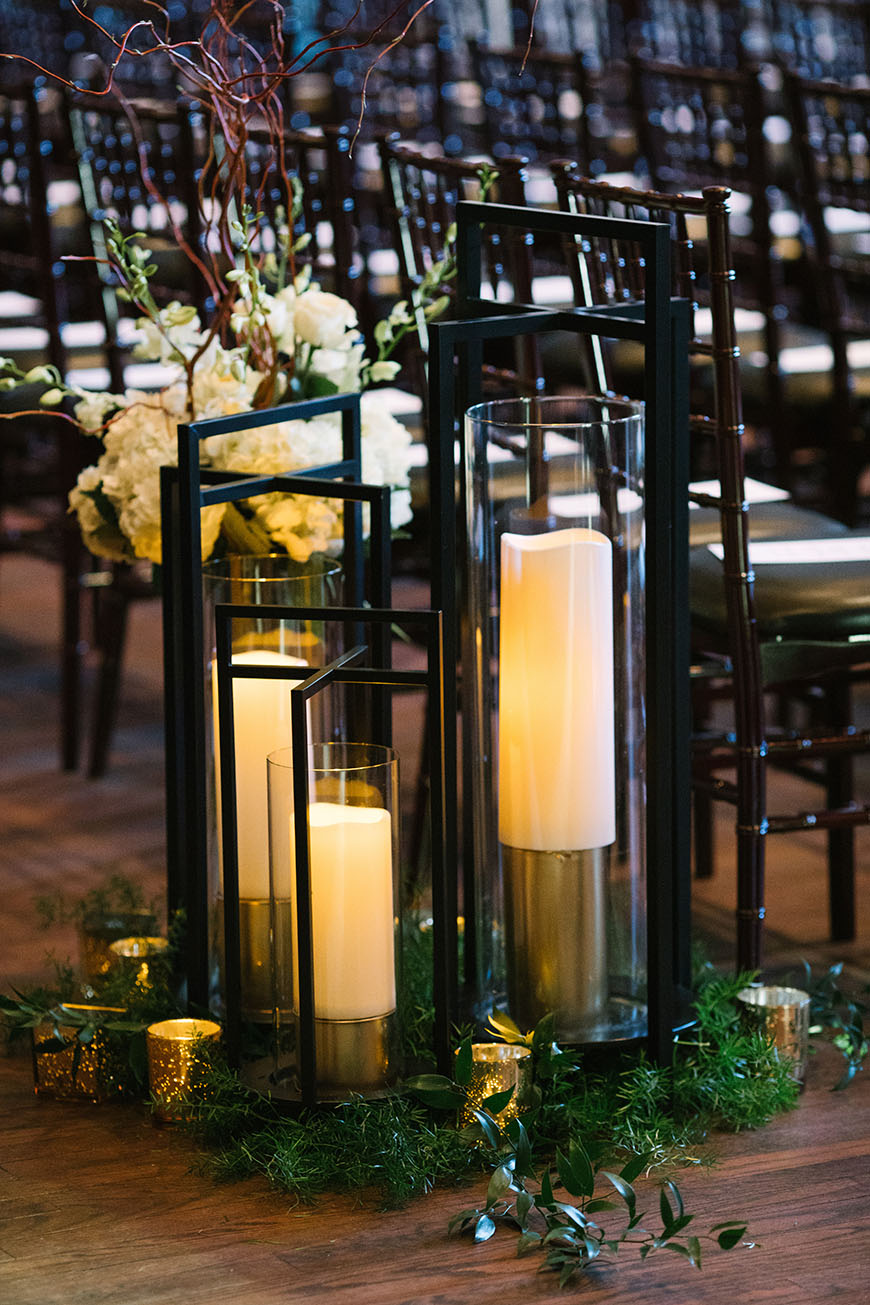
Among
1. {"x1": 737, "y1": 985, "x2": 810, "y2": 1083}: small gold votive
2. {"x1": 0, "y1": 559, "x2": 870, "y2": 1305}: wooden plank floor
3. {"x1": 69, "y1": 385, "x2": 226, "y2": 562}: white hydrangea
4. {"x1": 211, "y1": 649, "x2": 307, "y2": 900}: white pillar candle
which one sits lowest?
{"x1": 0, "y1": 559, "x2": 870, "y2": 1305}: wooden plank floor

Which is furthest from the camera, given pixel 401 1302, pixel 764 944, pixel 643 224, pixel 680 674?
pixel 764 944

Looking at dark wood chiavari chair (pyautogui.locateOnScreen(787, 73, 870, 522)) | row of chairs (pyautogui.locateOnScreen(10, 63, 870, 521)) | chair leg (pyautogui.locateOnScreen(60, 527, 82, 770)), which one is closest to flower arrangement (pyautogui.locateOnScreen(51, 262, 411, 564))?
row of chairs (pyautogui.locateOnScreen(10, 63, 870, 521))

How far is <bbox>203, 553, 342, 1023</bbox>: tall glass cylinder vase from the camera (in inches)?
69.8

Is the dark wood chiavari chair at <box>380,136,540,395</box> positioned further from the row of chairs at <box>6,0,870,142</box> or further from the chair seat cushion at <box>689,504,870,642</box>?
the row of chairs at <box>6,0,870,142</box>

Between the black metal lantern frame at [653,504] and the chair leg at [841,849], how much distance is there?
0.53 m

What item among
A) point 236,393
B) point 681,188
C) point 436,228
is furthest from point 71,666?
point 681,188

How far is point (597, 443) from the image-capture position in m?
1.63

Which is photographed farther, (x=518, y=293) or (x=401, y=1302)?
(x=518, y=293)

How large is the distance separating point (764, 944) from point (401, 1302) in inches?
37.6

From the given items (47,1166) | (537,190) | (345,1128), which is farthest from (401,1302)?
(537,190)

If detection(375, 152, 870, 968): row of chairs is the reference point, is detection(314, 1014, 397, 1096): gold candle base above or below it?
below

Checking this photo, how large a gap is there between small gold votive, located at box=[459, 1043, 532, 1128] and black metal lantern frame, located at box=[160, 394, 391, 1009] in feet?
0.95

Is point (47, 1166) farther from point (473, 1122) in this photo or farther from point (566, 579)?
point (566, 579)

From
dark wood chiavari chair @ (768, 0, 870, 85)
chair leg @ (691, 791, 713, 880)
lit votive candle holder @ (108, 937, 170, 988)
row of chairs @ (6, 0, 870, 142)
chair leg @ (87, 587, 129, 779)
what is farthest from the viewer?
dark wood chiavari chair @ (768, 0, 870, 85)
